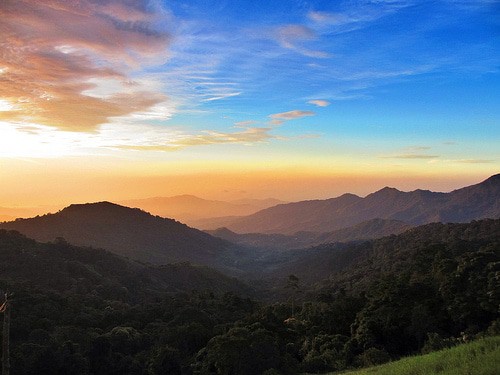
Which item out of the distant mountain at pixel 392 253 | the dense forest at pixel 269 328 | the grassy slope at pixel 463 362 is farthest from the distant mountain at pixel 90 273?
the grassy slope at pixel 463 362

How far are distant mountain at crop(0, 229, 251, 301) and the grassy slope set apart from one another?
247ft

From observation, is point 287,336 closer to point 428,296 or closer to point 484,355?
point 428,296

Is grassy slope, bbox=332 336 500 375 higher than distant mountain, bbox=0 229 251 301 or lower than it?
higher

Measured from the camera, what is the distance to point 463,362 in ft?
39.1

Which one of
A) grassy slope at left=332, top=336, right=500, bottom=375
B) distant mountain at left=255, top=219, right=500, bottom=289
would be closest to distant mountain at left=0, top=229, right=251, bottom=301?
distant mountain at left=255, top=219, right=500, bottom=289

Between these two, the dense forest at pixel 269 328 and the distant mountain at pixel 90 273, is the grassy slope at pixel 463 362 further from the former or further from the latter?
the distant mountain at pixel 90 273

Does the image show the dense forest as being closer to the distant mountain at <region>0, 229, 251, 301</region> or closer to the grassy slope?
the grassy slope

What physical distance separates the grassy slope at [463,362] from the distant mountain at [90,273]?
247 ft

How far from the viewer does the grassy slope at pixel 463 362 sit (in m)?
11.1

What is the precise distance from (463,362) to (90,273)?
361ft

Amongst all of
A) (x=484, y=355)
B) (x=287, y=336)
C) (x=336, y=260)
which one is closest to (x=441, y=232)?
(x=336, y=260)

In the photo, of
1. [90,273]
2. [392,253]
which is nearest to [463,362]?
[90,273]

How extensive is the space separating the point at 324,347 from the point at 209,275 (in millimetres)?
111771

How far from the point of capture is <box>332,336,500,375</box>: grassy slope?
11.1 meters
